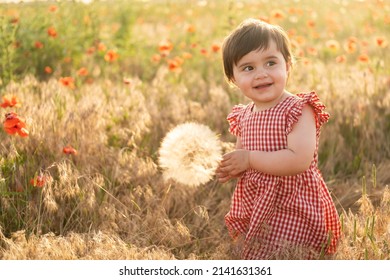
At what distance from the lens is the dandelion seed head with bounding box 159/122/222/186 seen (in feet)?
9.24

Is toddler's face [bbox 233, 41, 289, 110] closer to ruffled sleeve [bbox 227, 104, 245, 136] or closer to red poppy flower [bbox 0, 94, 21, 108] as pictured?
ruffled sleeve [bbox 227, 104, 245, 136]

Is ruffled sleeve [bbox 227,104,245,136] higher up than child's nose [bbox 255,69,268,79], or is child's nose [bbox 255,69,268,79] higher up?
child's nose [bbox 255,69,268,79]

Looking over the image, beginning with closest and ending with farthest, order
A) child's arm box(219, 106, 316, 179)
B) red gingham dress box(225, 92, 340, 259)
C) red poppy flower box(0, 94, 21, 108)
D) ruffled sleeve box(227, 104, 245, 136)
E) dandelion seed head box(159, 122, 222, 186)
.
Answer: child's arm box(219, 106, 316, 179) < red gingham dress box(225, 92, 340, 259) < dandelion seed head box(159, 122, 222, 186) < ruffled sleeve box(227, 104, 245, 136) < red poppy flower box(0, 94, 21, 108)

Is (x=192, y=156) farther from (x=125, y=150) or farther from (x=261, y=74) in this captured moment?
(x=125, y=150)

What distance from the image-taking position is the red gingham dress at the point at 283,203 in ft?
8.91

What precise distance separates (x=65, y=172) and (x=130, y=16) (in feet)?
14.4

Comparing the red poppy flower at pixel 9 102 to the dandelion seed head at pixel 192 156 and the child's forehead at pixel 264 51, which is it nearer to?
the dandelion seed head at pixel 192 156

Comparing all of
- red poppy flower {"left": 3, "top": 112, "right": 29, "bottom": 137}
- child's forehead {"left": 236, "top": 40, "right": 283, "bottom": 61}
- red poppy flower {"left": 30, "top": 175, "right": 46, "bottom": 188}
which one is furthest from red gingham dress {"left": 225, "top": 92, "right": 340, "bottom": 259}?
red poppy flower {"left": 3, "top": 112, "right": 29, "bottom": 137}

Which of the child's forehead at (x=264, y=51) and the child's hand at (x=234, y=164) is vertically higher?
the child's forehead at (x=264, y=51)

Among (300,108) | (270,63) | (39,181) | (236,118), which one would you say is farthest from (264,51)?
(39,181)

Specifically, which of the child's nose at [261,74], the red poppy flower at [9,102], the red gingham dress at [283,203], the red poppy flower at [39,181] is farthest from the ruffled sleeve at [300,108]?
the red poppy flower at [9,102]

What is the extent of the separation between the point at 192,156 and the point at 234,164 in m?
0.24

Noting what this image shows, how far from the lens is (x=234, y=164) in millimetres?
2709

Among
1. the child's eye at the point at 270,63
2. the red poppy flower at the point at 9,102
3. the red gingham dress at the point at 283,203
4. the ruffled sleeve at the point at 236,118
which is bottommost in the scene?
the red gingham dress at the point at 283,203
